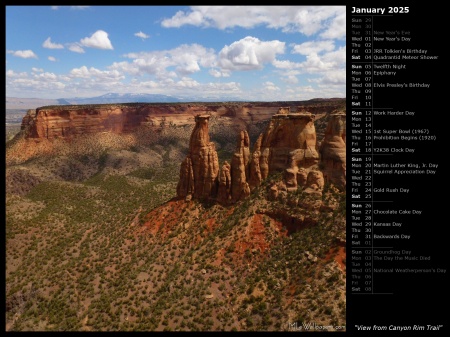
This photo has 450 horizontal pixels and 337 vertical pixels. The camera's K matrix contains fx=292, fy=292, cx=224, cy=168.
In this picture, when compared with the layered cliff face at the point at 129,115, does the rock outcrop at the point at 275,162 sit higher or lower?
lower

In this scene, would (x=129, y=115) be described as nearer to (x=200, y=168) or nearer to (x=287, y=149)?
(x=200, y=168)

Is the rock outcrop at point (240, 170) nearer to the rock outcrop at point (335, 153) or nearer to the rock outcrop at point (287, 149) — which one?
the rock outcrop at point (287, 149)

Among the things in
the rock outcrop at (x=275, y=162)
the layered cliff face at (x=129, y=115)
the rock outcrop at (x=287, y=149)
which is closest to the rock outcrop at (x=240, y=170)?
the rock outcrop at (x=275, y=162)

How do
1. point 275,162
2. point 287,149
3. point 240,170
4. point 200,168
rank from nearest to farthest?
point 287,149 < point 275,162 < point 240,170 < point 200,168

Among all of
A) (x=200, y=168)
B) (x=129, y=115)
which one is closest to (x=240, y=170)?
(x=200, y=168)

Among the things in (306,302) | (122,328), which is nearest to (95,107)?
(122,328)
